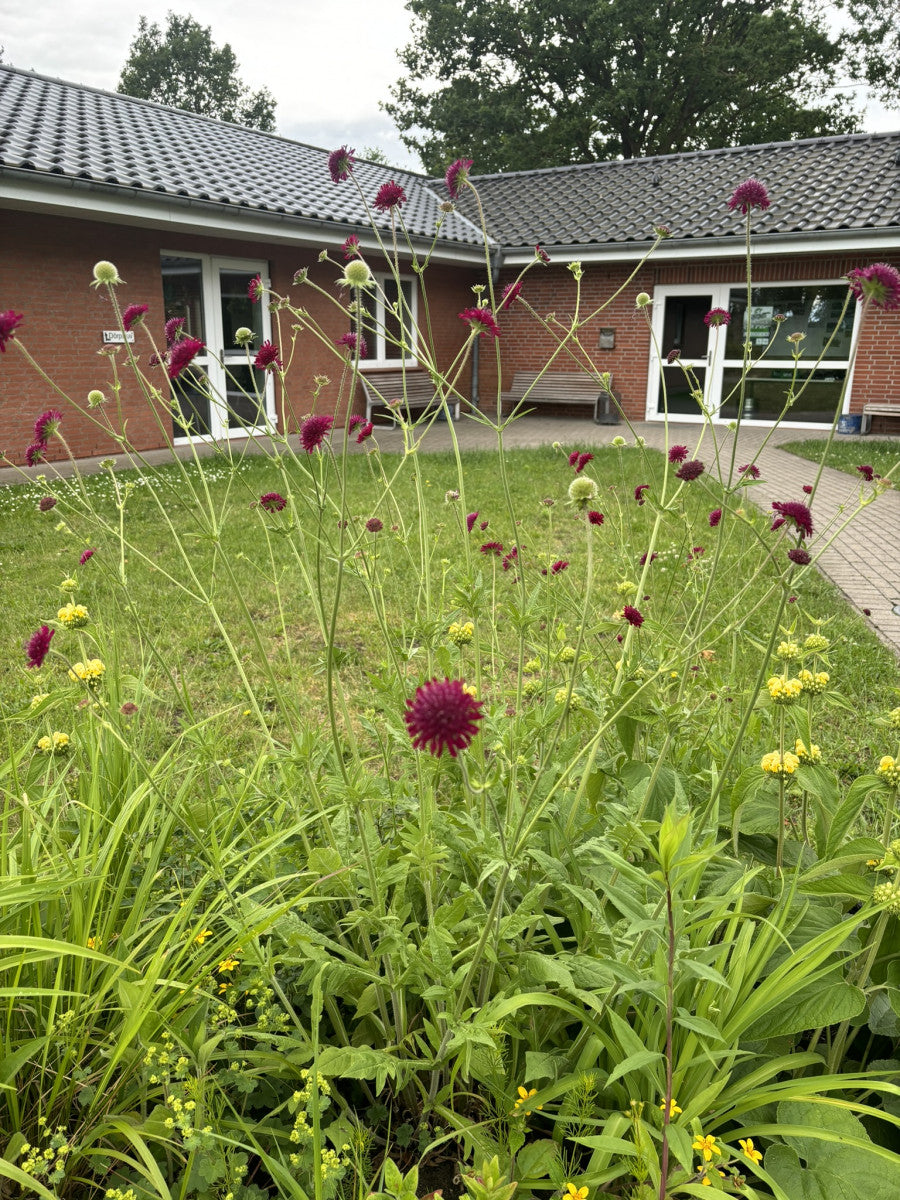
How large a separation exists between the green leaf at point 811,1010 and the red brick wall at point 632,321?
37.6ft

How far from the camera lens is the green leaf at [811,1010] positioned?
3.96 feet

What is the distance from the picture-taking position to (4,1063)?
4.10ft

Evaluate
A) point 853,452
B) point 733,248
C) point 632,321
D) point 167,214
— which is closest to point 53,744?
point 167,214

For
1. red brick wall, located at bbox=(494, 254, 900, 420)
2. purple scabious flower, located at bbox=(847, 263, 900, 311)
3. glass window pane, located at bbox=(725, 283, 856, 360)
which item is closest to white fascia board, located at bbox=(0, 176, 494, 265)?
red brick wall, located at bbox=(494, 254, 900, 420)

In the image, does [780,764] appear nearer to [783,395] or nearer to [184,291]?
[184,291]

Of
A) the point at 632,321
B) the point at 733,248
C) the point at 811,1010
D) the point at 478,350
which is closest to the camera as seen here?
the point at 811,1010

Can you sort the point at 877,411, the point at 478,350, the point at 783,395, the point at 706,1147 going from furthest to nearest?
the point at 478,350, the point at 783,395, the point at 877,411, the point at 706,1147

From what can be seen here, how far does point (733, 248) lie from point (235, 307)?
24.2ft

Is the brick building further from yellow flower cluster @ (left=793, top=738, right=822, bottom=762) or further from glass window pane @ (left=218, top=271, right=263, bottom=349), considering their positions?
yellow flower cluster @ (left=793, top=738, right=822, bottom=762)

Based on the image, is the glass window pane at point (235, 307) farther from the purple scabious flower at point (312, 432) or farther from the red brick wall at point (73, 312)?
the purple scabious flower at point (312, 432)

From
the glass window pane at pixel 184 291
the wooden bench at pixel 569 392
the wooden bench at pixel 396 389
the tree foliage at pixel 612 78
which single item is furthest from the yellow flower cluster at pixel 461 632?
the tree foliage at pixel 612 78

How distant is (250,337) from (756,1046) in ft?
6.42

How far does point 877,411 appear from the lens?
12.0m

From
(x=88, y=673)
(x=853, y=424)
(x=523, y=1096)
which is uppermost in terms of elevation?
(x=853, y=424)
